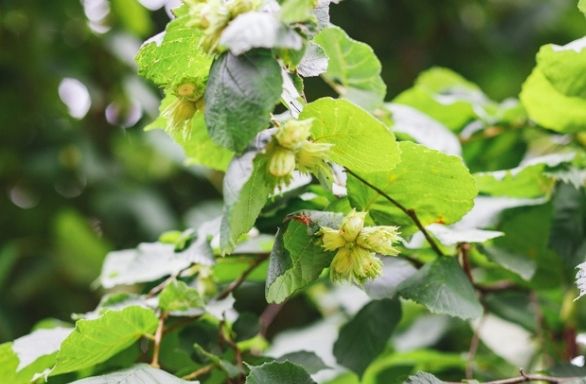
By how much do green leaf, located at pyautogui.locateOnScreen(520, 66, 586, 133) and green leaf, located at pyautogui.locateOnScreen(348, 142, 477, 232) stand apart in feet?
0.73

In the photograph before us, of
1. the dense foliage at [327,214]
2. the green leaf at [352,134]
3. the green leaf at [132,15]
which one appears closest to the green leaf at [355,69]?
the dense foliage at [327,214]

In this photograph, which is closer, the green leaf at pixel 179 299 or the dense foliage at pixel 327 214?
the dense foliage at pixel 327 214

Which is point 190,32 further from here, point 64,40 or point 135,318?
point 64,40

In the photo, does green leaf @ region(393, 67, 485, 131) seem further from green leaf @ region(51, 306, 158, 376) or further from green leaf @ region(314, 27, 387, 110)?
green leaf @ region(51, 306, 158, 376)

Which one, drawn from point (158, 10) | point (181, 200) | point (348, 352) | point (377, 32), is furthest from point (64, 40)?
point (348, 352)

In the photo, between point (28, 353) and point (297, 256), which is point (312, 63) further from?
point (28, 353)

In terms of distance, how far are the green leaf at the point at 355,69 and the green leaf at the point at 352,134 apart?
0.23 metres

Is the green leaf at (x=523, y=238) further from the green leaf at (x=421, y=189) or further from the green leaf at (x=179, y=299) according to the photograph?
the green leaf at (x=179, y=299)

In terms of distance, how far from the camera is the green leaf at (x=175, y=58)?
56cm

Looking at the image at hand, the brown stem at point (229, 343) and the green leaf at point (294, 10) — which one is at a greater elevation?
the green leaf at point (294, 10)

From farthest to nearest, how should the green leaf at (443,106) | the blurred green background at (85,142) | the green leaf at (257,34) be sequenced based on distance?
the blurred green background at (85,142), the green leaf at (443,106), the green leaf at (257,34)

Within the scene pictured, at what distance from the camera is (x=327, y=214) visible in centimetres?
60

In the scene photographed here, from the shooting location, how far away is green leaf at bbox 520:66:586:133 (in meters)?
0.80

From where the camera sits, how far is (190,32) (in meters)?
0.56
